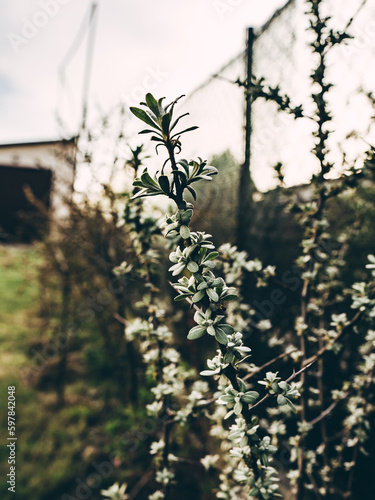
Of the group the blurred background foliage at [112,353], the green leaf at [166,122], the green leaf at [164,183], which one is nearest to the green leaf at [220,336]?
the green leaf at [164,183]

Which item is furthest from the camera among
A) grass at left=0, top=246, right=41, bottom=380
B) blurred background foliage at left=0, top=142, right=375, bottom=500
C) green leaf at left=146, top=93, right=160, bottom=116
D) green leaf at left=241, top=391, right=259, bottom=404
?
grass at left=0, top=246, right=41, bottom=380

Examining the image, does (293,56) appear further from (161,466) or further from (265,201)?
(161,466)

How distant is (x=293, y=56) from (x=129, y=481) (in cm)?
348

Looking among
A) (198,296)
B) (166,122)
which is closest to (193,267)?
(198,296)

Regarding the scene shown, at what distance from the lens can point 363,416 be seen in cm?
164

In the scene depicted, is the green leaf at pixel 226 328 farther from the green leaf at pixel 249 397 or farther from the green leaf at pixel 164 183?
the green leaf at pixel 164 183

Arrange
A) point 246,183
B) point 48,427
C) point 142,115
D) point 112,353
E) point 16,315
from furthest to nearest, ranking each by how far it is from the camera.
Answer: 1. point 16,315
2. point 112,353
3. point 48,427
4. point 246,183
5. point 142,115

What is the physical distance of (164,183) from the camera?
93cm

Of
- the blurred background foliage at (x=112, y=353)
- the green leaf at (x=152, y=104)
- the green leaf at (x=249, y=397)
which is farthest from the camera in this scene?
the blurred background foliage at (x=112, y=353)

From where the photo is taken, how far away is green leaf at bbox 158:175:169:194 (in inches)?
35.8

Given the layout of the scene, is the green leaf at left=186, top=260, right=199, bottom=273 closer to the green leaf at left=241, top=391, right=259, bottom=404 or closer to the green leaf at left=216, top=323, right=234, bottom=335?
the green leaf at left=216, top=323, right=234, bottom=335

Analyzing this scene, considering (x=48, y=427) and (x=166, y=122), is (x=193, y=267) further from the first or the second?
(x=48, y=427)

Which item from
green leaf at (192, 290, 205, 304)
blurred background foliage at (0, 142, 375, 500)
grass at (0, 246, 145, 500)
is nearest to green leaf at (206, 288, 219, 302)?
green leaf at (192, 290, 205, 304)

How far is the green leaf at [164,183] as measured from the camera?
35.8 inches
